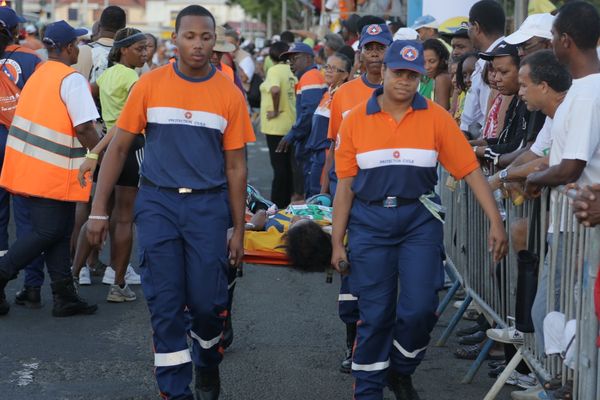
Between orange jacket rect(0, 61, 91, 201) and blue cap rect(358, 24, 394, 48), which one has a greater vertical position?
blue cap rect(358, 24, 394, 48)

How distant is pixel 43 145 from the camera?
8766mm

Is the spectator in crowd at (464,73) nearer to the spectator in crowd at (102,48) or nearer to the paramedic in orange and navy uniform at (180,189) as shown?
the spectator in crowd at (102,48)

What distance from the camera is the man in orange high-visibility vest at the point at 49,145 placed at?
8.68 meters

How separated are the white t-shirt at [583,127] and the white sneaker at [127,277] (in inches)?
189

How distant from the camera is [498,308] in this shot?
22.9 ft

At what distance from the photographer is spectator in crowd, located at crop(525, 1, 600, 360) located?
5.65 meters

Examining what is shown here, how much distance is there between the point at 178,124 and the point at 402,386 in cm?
191

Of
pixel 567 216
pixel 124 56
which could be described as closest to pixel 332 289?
pixel 124 56

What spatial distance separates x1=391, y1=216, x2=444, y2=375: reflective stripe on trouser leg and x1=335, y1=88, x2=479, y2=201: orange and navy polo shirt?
9.3 inches

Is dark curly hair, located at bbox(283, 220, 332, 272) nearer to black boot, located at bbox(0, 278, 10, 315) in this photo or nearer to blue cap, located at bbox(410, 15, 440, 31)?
black boot, located at bbox(0, 278, 10, 315)

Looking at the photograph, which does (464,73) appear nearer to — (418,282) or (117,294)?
(117,294)

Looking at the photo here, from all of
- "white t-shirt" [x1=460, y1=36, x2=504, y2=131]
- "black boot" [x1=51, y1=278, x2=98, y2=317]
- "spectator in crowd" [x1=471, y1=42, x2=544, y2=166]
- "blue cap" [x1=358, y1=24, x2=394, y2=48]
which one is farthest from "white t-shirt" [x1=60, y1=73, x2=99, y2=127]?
"white t-shirt" [x1=460, y1=36, x2=504, y2=131]

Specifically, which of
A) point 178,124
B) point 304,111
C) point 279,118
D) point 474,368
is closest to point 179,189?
point 178,124

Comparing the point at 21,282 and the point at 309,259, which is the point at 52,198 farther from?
the point at 309,259
